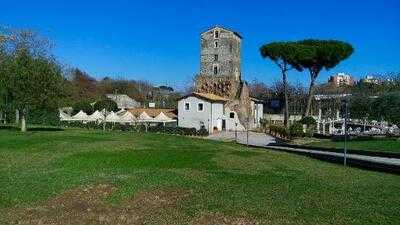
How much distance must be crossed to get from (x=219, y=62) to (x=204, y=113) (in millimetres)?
15823

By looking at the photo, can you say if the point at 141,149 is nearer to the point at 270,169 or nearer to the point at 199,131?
the point at 270,169

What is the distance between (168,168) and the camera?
23.8 m

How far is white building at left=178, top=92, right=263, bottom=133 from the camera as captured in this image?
267ft

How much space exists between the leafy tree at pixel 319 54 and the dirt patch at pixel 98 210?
215ft

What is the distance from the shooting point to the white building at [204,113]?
81250mm

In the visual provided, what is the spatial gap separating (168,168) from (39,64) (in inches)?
1075

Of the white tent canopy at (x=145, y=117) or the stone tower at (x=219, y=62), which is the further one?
the stone tower at (x=219, y=62)

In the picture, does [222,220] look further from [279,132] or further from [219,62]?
[219,62]

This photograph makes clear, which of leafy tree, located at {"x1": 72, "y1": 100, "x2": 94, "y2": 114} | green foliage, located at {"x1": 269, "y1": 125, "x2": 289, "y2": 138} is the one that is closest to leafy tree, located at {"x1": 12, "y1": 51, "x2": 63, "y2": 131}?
green foliage, located at {"x1": 269, "y1": 125, "x2": 289, "y2": 138}

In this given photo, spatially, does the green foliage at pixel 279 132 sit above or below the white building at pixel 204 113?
below

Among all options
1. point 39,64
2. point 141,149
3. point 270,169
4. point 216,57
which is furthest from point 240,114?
point 270,169

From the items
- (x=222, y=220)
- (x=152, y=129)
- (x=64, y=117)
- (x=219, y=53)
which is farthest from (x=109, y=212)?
(x=219, y=53)

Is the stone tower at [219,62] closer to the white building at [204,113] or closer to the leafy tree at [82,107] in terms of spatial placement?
the white building at [204,113]

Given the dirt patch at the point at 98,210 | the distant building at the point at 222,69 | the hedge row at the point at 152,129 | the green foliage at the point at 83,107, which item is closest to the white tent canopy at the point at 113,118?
the hedge row at the point at 152,129
